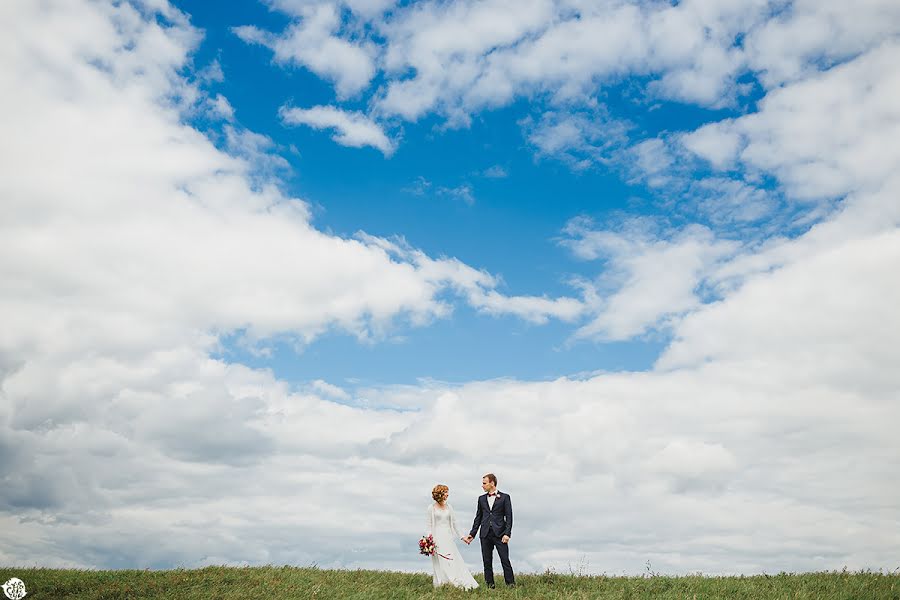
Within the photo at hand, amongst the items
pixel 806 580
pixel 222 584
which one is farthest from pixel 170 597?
pixel 806 580

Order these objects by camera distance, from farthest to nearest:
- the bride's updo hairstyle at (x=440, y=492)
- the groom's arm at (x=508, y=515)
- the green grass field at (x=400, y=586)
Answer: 1. the bride's updo hairstyle at (x=440, y=492)
2. the groom's arm at (x=508, y=515)
3. the green grass field at (x=400, y=586)

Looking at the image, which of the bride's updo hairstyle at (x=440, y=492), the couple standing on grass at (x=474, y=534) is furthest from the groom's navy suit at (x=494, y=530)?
the bride's updo hairstyle at (x=440, y=492)

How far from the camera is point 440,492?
2194cm

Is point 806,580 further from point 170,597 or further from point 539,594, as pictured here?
point 170,597

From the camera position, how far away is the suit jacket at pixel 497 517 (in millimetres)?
21375

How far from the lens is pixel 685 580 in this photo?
70.6 feet

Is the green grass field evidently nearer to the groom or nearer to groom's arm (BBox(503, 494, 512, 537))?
the groom

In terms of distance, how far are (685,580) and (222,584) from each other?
14.5 m

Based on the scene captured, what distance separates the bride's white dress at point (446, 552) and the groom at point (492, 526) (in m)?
0.52

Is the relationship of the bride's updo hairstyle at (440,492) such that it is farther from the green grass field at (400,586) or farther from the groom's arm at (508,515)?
the green grass field at (400,586)

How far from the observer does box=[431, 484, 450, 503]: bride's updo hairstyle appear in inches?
864

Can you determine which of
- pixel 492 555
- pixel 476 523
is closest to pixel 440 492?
pixel 476 523

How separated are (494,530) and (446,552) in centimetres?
178

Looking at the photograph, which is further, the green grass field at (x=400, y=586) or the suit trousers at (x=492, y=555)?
the suit trousers at (x=492, y=555)
